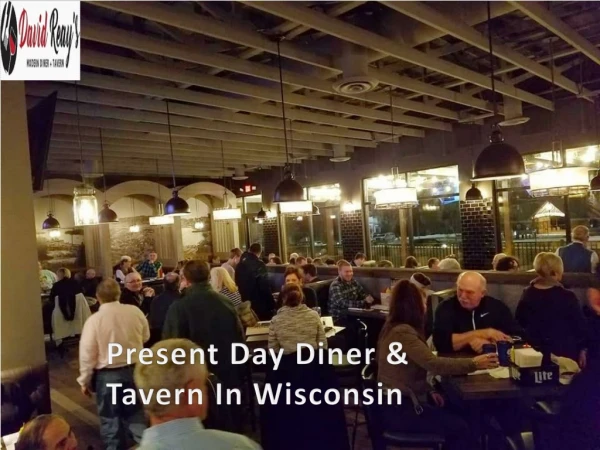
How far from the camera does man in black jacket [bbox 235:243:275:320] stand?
568 centimetres

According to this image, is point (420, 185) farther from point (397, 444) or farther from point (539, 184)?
point (397, 444)

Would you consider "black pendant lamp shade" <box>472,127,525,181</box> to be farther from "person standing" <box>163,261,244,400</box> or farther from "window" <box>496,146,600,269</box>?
"window" <box>496,146,600,269</box>

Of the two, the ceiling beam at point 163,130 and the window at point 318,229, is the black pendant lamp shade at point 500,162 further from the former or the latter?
the window at point 318,229

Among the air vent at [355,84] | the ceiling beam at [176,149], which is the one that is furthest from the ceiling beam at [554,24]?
the ceiling beam at [176,149]

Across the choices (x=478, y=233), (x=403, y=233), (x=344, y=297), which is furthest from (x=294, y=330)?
(x=403, y=233)

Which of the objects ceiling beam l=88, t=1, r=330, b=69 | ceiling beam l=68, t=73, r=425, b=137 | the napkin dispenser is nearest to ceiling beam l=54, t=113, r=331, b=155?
ceiling beam l=68, t=73, r=425, b=137

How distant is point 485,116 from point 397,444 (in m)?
5.28

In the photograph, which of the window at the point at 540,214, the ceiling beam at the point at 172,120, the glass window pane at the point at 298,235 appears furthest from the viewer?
the glass window pane at the point at 298,235

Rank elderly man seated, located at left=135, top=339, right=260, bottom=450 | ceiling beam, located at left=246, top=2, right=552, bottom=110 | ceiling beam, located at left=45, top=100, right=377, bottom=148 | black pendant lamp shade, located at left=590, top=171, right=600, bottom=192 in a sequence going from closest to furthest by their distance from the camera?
1. elderly man seated, located at left=135, top=339, right=260, bottom=450
2. ceiling beam, located at left=246, top=2, right=552, bottom=110
3. ceiling beam, located at left=45, top=100, right=377, bottom=148
4. black pendant lamp shade, located at left=590, top=171, right=600, bottom=192

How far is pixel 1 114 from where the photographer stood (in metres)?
2.51

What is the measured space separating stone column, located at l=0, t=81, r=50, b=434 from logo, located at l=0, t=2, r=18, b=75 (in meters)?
0.11

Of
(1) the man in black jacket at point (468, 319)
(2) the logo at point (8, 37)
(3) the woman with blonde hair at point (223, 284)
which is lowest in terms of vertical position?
(1) the man in black jacket at point (468, 319)

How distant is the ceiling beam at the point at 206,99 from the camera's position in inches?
161

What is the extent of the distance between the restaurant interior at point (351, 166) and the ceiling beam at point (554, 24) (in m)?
0.02
